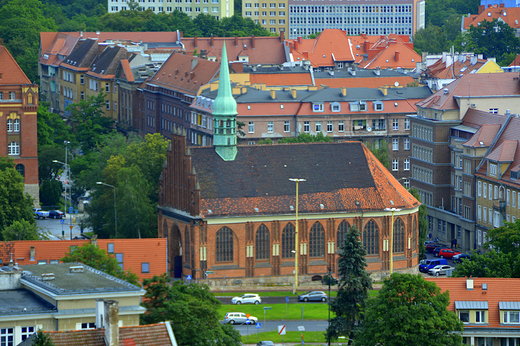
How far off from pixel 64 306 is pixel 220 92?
202 feet

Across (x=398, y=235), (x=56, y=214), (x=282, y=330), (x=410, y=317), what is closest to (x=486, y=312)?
(x=410, y=317)

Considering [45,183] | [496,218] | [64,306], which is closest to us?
[64,306]

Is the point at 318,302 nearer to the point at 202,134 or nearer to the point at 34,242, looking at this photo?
the point at 34,242

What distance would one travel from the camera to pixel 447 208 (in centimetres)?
16675

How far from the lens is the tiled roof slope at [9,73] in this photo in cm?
18038

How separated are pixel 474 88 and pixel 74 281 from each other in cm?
9190

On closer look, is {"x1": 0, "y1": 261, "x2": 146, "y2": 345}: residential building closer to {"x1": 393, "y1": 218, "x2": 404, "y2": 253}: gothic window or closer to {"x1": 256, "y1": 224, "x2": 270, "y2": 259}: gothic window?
{"x1": 256, "y1": 224, "x2": 270, "y2": 259}: gothic window

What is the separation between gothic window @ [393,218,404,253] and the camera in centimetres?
14025

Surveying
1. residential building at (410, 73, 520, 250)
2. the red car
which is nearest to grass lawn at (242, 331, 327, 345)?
the red car

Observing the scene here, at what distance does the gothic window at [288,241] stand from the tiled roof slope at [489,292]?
33.4 metres

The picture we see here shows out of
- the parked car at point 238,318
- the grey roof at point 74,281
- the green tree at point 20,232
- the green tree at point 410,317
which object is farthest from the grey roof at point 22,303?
the green tree at point 20,232

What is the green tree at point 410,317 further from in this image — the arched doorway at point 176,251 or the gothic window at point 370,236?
the arched doorway at point 176,251

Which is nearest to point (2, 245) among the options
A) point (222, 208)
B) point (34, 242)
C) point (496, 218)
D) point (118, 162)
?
point (34, 242)

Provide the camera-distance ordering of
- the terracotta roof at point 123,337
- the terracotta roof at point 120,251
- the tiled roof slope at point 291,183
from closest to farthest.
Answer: the terracotta roof at point 123,337 < the terracotta roof at point 120,251 < the tiled roof slope at point 291,183
